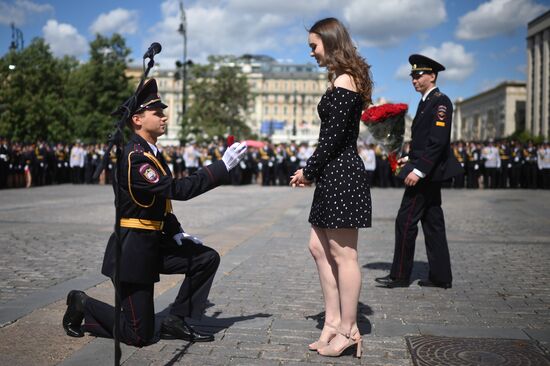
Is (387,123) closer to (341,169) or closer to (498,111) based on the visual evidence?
(341,169)

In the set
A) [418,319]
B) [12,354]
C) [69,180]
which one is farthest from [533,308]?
[69,180]

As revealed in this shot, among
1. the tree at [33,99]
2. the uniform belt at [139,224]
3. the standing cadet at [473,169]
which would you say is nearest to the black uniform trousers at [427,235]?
the uniform belt at [139,224]

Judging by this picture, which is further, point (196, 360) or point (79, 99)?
point (79, 99)

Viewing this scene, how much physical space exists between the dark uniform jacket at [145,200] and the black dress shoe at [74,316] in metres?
0.40

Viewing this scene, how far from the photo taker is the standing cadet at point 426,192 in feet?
19.0

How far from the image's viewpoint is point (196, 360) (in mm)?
3646

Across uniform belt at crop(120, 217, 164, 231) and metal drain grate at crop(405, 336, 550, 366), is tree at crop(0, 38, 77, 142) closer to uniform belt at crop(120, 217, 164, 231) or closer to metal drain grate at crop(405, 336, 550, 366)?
uniform belt at crop(120, 217, 164, 231)

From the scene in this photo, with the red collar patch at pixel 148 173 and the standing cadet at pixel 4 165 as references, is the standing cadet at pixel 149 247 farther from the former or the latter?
the standing cadet at pixel 4 165

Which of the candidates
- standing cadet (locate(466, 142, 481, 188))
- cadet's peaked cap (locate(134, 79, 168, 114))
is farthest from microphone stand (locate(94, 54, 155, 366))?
standing cadet (locate(466, 142, 481, 188))

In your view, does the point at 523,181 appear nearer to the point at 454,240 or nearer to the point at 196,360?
the point at 454,240

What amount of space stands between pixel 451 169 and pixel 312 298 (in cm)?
192

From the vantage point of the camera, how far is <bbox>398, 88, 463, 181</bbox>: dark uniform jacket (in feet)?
18.4

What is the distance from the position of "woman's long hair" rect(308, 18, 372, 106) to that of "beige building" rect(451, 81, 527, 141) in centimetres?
11684

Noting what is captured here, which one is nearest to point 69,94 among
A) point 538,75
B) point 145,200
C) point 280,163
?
point 280,163
